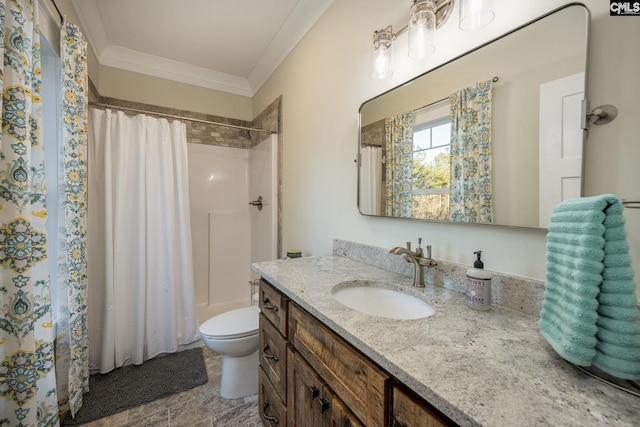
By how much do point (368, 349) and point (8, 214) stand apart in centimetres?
131

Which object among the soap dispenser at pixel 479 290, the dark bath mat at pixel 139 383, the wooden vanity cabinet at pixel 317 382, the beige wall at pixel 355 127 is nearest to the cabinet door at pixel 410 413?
the wooden vanity cabinet at pixel 317 382

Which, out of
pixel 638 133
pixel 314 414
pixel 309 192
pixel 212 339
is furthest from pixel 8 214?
pixel 638 133

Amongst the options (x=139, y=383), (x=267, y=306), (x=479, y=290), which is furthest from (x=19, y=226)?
(x=479, y=290)

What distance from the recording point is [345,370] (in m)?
0.69

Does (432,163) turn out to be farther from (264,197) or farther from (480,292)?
(264,197)

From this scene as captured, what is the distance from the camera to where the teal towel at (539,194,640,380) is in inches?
17.8

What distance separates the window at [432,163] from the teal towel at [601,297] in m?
0.50

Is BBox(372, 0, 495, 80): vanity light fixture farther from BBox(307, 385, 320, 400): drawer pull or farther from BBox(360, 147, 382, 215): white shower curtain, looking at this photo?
BBox(307, 385, 320, 400): drawer pull

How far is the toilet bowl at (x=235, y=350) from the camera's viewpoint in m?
1.57

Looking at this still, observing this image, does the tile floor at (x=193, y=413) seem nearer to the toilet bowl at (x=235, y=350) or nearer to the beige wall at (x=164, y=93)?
the toilet bowl at (x=235, y=350)

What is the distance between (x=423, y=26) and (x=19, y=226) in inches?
65.9

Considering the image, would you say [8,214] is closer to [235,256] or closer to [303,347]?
[303,347]

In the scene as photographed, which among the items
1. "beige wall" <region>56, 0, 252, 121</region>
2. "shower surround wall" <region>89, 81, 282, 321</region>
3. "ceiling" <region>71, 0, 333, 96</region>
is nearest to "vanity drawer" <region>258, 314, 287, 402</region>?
"shower surround wall" <region>89, 81, 282, 321</region>

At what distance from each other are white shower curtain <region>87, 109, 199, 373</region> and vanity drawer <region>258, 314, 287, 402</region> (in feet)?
4.09
